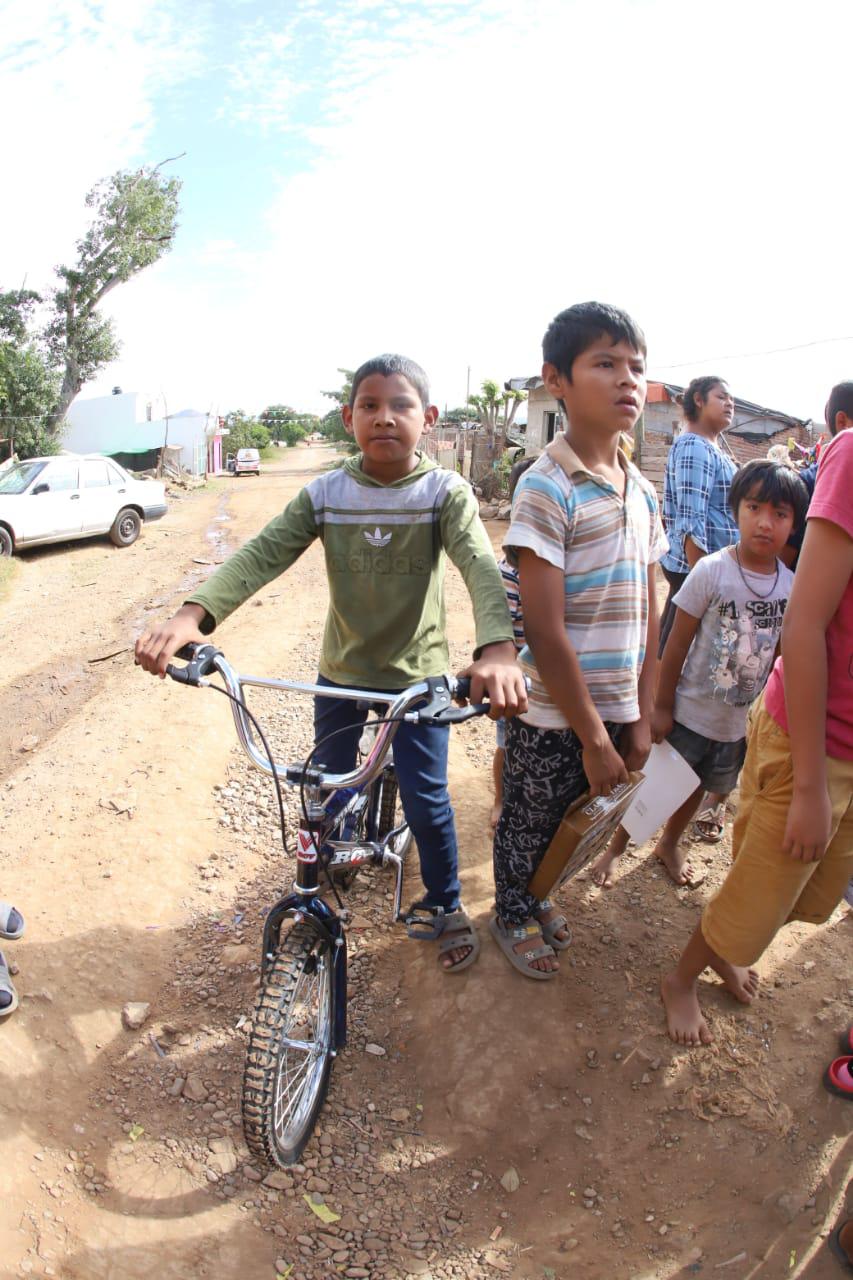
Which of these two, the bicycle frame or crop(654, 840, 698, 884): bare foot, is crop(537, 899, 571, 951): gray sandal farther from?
the bicycle frame

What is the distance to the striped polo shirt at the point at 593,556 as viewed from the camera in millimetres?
2088

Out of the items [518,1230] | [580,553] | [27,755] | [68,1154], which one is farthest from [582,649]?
[27,755]

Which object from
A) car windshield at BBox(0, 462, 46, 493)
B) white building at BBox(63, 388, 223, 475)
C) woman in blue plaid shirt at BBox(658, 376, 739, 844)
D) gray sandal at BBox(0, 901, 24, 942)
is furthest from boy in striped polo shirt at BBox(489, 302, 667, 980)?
white building at BBox(63, 388, 223, 475)

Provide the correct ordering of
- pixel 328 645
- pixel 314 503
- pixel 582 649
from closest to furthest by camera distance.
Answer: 1. pixel 582 649
2. pixel 314 503
3. pixel 328 645

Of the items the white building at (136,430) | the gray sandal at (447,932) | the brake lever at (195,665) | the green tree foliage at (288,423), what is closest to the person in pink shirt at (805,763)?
the gray sandal at (447,932)

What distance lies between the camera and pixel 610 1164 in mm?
2156

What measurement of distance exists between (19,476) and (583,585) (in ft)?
37.9

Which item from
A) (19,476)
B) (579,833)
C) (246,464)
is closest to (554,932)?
(579,833)

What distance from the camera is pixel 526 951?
8.74 feet

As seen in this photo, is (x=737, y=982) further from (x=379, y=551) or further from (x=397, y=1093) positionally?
(x=379, y=551)

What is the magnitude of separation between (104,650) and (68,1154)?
6.17 metres

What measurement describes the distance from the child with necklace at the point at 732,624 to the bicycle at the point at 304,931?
4.19 feet

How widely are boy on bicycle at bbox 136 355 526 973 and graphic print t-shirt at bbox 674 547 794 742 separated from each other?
0.95 metres

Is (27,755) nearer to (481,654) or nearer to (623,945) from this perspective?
(623,945)
